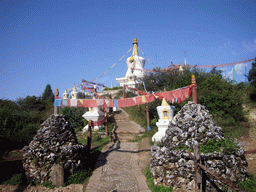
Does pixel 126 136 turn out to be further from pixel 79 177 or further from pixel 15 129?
pixel 15 129

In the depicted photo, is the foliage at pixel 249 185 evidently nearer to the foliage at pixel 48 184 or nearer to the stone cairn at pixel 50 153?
the stone cairn at pixel 50 153

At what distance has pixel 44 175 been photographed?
5641 mm

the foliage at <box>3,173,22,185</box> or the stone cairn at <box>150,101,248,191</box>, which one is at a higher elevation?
the stone cairn at <box>150,101,248,191</box>

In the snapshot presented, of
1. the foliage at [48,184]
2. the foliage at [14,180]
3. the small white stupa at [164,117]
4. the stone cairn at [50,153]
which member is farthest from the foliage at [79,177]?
the small white stupa at [164,117]

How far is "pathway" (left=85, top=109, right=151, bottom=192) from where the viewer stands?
18.6 ft

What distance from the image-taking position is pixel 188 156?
4785mm

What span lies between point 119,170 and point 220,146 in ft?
12.9

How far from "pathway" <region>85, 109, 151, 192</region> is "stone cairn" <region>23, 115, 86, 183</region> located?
98 cm

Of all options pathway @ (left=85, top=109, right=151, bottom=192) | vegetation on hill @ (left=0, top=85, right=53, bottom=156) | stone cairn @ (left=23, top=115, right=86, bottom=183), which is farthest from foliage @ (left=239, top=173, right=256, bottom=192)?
vegetation on hill @ (left=0, top=85, right=53, bottom=156)

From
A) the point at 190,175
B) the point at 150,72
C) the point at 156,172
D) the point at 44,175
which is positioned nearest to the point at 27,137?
the point at 44,175

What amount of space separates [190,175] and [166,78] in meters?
15.1

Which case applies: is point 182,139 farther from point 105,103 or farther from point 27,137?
point 27,137

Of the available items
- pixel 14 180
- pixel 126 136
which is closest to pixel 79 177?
pixel 14 180

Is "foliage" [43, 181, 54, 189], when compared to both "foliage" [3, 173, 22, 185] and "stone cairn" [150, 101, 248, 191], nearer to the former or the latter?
"foliage" [3, 173, 22, 185]
